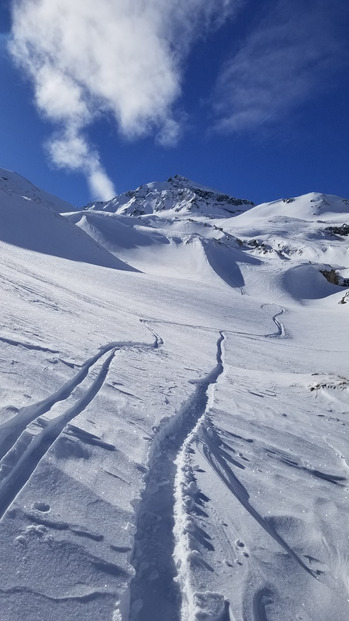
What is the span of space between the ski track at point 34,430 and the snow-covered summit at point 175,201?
118905 mm

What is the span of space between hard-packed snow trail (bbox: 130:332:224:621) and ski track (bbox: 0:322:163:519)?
664mm

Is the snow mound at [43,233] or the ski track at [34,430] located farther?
the snow mound at [43,233]

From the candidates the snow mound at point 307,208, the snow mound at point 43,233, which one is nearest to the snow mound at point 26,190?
the snow mound at point 43,233

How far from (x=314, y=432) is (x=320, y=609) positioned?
2.98m

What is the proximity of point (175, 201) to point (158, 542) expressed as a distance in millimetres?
152214

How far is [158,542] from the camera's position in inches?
108

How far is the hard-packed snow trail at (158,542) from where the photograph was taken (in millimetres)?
2277

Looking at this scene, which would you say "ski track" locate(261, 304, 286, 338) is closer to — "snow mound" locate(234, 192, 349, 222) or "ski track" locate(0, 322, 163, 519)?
"ski track" locate(0, 322, 163, 519)

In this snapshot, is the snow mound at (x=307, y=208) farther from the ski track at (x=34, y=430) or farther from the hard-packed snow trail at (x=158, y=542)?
the hard-packed snow trail at (x=158, y=542)

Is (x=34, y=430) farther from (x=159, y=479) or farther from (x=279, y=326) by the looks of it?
(x=279, y=326)

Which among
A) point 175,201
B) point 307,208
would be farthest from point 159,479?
point 175,201

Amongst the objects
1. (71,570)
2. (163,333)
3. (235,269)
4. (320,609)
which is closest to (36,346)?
(71,570)

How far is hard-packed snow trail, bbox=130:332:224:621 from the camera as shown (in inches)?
89.7

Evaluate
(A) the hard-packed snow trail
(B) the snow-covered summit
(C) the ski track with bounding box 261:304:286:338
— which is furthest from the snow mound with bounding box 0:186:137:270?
(B) the snow-covered summit
